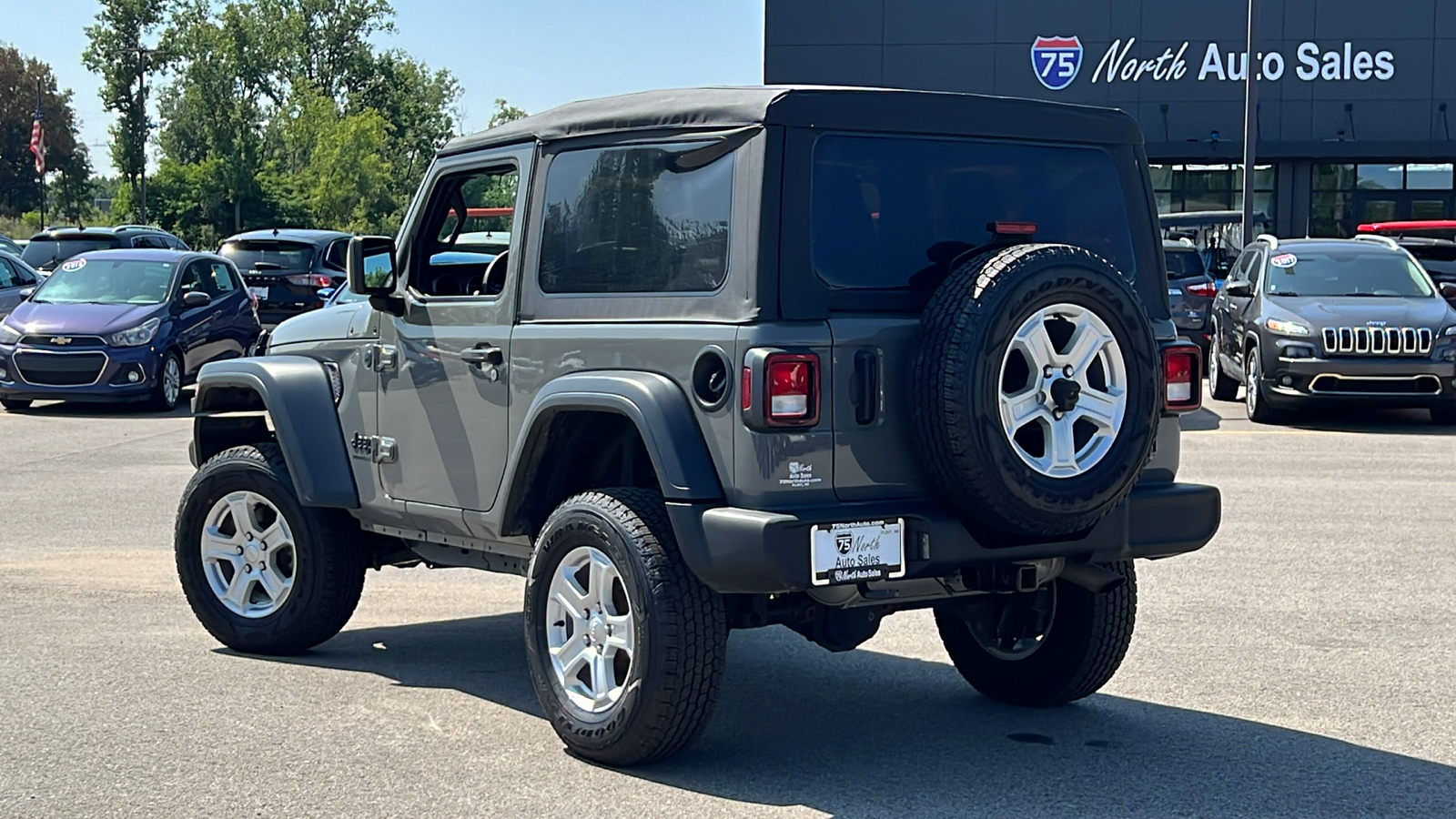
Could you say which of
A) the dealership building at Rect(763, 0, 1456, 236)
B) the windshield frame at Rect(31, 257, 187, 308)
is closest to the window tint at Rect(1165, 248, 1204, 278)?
the windshield frame at Rect(31, 257, 187, 308)

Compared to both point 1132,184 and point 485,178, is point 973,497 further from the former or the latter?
point 485,178

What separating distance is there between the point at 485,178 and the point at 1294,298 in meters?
12.1

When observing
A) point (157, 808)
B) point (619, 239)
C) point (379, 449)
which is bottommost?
point (157, 808)

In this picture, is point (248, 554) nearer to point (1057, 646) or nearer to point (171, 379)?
point (1057, 646)

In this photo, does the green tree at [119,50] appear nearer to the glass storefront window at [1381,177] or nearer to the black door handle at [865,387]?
the glass storefront window at [1381,177]

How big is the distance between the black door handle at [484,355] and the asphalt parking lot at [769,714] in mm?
1220

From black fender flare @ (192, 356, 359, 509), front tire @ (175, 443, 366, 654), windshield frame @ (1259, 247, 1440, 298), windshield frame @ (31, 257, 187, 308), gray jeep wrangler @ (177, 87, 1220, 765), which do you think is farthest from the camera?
windshield frame @ (31, 257, 187, 308)

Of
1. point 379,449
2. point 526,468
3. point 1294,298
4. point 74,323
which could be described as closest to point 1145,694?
point 526,468

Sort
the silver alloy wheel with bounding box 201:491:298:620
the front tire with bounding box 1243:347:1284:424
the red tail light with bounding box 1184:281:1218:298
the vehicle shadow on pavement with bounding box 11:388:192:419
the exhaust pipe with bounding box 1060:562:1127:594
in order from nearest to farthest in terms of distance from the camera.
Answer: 1. the exhaust pipe with bounding box 1060:562:1127:594
2. the silver alloy wheel with bounding box 201:491:298:620
3. the front tire with bounding box 1243:347:1284:424
4. the vehicle shadow on pavement with bounding box 11:388:192:419
5. the red tail light with bounding box 1184:281:1218:298

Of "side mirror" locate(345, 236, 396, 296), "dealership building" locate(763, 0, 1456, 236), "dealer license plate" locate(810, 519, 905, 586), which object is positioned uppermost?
"dealership building" locate(763, 0, 1456, 236)

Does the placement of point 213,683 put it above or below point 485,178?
below

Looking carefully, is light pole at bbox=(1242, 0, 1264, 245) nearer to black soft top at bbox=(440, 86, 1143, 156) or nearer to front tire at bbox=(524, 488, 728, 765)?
black soft top at bbox=(440, 86, 1143, 156)

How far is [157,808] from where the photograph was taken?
16.3 ft

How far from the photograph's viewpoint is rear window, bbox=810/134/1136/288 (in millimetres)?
5270
